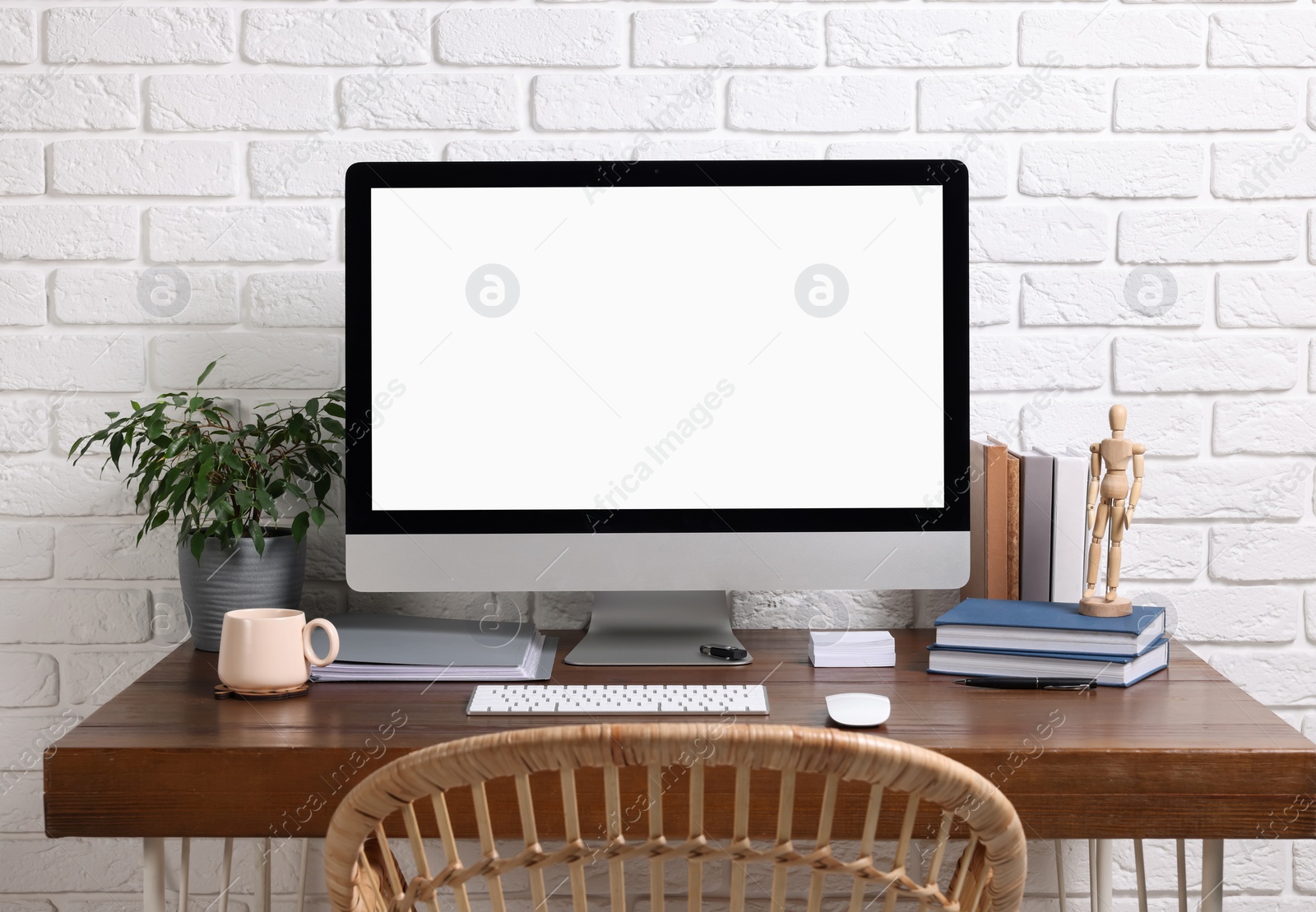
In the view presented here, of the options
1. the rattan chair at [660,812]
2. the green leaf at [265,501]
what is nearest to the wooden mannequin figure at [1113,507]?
the rattan chair at [660,812]

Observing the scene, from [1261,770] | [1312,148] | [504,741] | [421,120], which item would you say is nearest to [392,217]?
[421,120]

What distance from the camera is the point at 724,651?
1.12 m

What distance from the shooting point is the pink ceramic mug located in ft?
3.27

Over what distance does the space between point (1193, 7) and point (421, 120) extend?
106 cm

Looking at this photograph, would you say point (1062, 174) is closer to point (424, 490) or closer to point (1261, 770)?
point (1261, 770)

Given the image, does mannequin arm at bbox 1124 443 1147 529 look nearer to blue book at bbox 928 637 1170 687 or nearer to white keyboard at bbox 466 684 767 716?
blue book at bbox 928 637 1170 687

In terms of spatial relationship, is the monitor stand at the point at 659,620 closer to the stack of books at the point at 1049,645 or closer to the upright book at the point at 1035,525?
the stack of books at the point at 1049,645

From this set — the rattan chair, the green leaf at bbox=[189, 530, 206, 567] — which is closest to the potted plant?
the green leaf at bbox=[189, 530, 206, 567]

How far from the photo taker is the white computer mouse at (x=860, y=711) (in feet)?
2.90

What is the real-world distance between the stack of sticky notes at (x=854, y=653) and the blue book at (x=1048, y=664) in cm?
5

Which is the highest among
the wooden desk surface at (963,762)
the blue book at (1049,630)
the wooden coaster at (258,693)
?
the blue book at (1049,630)

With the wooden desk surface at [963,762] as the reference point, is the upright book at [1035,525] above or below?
above

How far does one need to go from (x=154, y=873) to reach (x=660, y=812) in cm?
59

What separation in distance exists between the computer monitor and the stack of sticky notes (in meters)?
0.07
